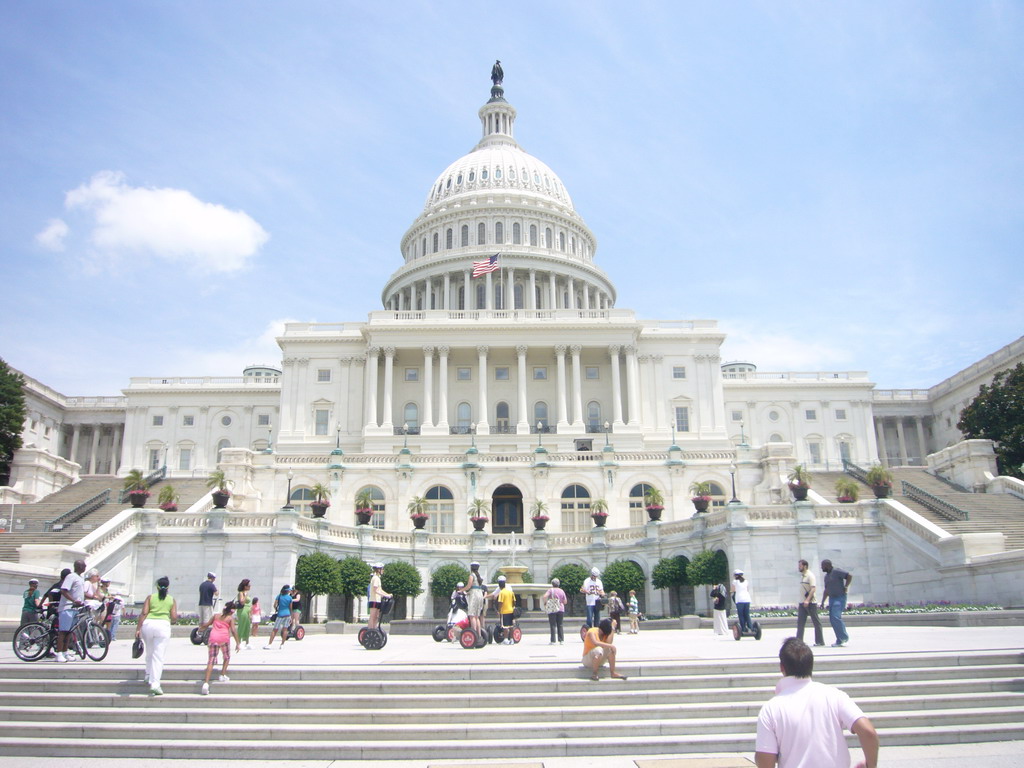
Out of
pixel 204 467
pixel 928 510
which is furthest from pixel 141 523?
pixel 204 467

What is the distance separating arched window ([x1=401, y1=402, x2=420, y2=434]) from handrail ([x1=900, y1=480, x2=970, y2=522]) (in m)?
49.0

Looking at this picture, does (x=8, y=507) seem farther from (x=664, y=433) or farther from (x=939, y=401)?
(x=939, y=401)

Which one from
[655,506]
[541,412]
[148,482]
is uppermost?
[541,412]

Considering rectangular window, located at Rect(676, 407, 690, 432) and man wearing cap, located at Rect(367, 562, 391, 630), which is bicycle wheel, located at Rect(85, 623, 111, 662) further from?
rectangular window, located at Rect(676, 407, 690, 432)

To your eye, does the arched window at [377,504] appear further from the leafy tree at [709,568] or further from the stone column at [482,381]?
the stone column at [482,381]

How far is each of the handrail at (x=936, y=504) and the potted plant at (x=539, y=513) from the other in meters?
20.5

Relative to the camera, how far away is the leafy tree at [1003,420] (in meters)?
66.9

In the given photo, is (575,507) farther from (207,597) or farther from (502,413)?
(207,597)

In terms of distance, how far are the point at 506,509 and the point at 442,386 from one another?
28.5 m

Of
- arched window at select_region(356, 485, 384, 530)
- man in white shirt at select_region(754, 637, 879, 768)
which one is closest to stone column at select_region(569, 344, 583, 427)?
arched window at select_region(356, 485, 384, 530)

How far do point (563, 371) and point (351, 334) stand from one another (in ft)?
72.9

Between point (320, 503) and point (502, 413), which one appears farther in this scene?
point (502, 413)

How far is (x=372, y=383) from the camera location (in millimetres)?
84562

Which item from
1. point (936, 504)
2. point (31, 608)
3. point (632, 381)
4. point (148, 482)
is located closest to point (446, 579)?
point (31, 608)
